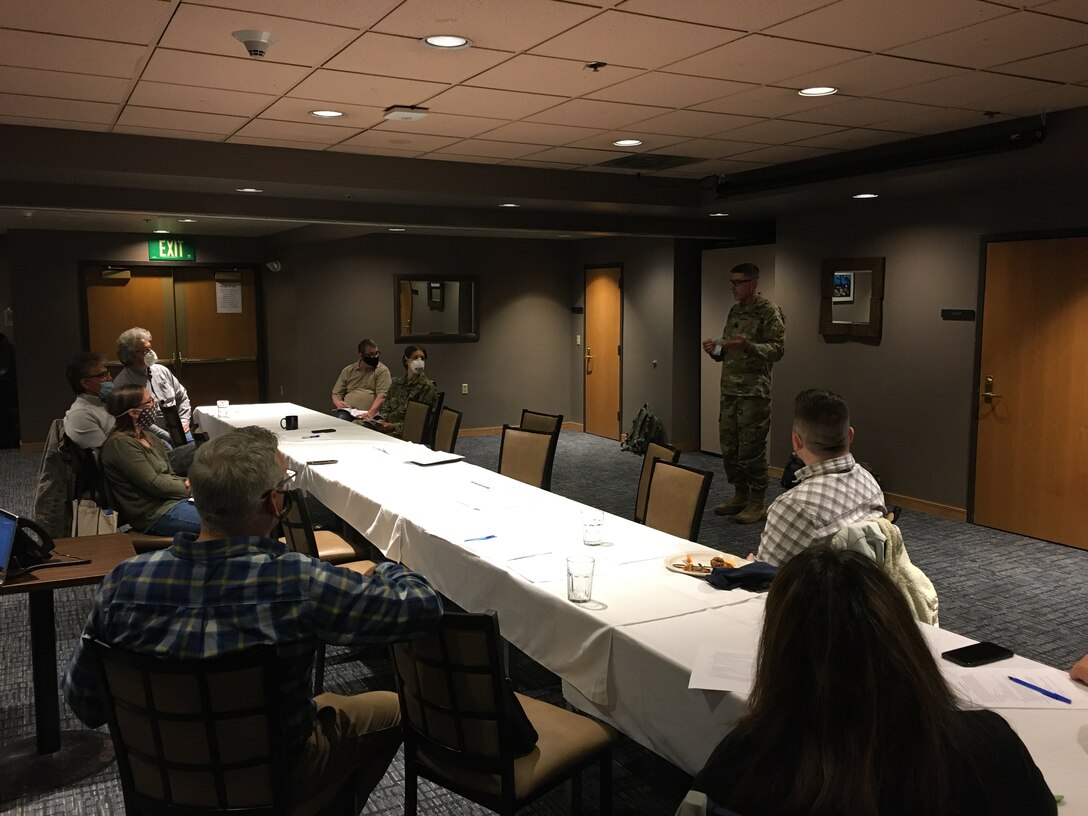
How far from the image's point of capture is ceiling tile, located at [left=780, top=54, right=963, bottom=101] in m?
3.52

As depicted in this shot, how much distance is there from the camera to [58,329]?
9.83m

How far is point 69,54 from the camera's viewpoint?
3.30 metres

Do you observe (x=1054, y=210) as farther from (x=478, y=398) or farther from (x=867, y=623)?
(x=478, y=398)

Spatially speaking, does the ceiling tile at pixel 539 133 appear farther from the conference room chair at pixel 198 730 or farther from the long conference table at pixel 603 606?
the conference room chair at pixel 198 730

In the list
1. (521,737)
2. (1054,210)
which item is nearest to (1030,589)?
(1054,210)

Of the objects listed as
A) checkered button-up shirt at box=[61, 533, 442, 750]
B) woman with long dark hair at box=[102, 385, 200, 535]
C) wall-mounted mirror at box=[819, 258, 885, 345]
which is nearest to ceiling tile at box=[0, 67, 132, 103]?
woman with long dark hair at box=[102, 385, 200, 535]

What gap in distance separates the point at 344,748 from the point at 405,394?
5361 millimetres

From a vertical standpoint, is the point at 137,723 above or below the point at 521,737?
above

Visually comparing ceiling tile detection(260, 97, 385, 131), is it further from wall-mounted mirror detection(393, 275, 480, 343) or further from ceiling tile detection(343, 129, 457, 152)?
wall-mounted mirror detection(393, 275, 480, 343)

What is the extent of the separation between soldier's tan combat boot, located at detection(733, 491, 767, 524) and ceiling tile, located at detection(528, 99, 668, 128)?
2906 mm

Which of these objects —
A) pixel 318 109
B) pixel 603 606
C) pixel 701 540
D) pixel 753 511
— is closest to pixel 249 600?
pixel 603 606

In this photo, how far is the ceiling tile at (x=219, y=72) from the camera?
3.40 metres

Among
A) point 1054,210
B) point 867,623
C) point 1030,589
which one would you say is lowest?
point 1030,589

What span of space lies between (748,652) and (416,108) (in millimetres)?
3181
